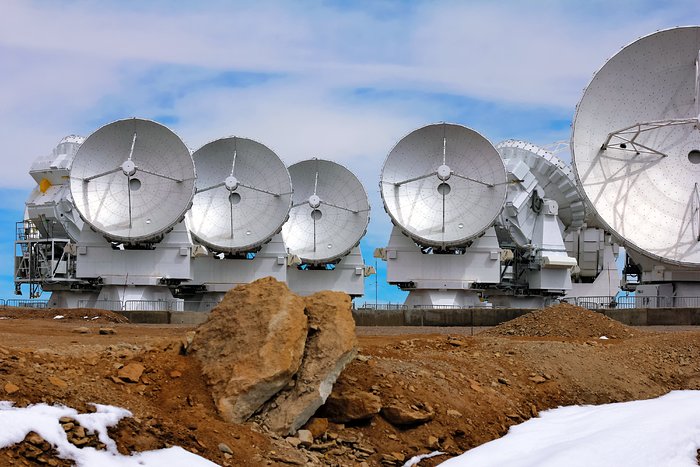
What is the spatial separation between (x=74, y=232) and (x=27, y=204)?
311 centimetres

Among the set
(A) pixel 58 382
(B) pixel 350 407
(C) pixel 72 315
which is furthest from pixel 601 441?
(C) pixel 72 315

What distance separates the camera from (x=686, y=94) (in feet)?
137

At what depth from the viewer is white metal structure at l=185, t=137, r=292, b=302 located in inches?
1994

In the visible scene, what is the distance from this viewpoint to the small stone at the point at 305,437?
1484 cm

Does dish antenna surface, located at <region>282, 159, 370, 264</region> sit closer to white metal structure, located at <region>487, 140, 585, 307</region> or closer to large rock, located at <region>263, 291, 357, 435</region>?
white metal structure, located at <region>487, 140, 585, 307</region>

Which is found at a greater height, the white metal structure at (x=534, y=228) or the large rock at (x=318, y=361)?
the white metal structure at (x=534, y=228)

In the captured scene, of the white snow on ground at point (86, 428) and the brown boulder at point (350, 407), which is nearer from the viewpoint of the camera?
the white snow on ground at point (86, 428)

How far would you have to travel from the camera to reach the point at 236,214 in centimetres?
5128

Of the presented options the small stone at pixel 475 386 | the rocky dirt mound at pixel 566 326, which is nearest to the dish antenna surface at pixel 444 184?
the rocky dirt mound at pixel 566 326

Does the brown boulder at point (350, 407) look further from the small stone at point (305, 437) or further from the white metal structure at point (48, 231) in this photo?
the white metal structure at point (48, 231)

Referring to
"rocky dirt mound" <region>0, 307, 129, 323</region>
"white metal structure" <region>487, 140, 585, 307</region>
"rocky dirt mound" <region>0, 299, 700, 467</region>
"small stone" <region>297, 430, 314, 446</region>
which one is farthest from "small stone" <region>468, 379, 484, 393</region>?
"white metal structure" <region>487, 140, 585, 307</region>

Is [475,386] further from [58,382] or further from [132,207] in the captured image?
[132,207]

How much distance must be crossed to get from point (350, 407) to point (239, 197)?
35778 mm

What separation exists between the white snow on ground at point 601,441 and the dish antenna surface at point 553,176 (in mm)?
39460
